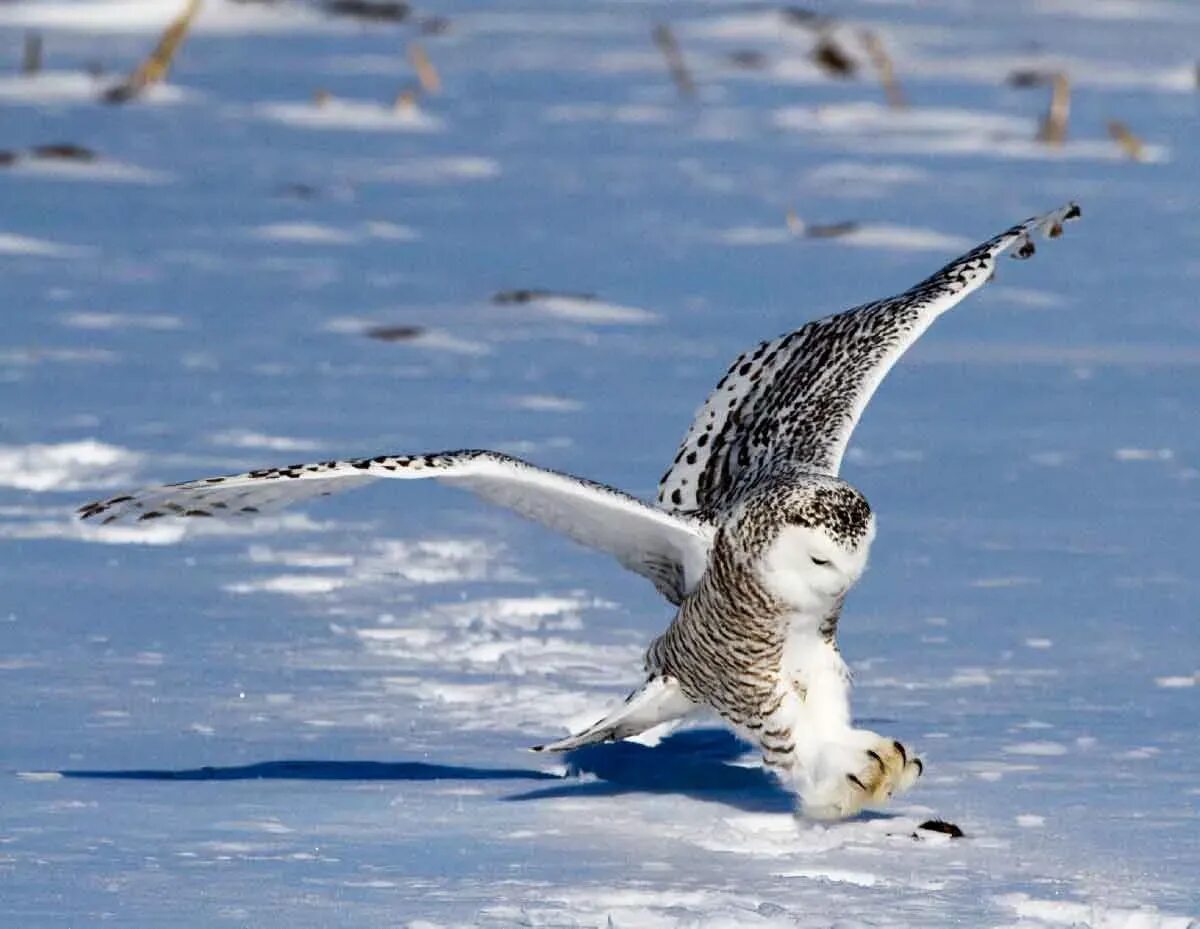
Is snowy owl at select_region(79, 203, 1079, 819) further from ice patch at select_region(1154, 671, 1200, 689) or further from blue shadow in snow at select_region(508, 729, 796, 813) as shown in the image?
ice patch at select_region(1154, 671, 1200, 689)

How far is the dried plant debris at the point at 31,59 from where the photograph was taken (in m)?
14.6

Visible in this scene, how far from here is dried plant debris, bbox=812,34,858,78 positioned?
621 inches

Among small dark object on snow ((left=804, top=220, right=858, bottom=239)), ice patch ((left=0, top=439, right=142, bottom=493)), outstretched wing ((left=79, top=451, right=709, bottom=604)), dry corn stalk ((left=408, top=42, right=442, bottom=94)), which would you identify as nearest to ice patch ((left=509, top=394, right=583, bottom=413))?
ice patch ((left=0, top=439, right=142, bottom=493))

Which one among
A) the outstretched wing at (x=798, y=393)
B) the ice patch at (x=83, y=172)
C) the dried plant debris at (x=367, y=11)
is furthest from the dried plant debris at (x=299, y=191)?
the outstretched wing at (x=798, y=393)

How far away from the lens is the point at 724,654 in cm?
482

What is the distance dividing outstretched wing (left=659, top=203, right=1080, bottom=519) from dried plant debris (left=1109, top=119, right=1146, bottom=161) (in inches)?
283

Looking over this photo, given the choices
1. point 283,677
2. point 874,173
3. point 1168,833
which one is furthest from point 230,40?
point 1168,833

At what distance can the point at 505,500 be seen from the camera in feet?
16.7

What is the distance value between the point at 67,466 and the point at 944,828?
3.47 m

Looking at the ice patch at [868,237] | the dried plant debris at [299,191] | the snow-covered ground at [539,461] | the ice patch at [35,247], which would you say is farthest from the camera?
the dried plant debris at [299,191]

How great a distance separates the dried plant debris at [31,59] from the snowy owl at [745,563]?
9719 mm

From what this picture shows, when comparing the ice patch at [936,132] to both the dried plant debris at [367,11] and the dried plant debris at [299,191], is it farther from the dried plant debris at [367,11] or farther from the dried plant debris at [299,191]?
the dried plant debris at [367,11]

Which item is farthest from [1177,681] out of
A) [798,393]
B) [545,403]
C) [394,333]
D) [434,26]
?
[434,26]

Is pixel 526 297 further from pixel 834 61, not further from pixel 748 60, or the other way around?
pixel 748 60
